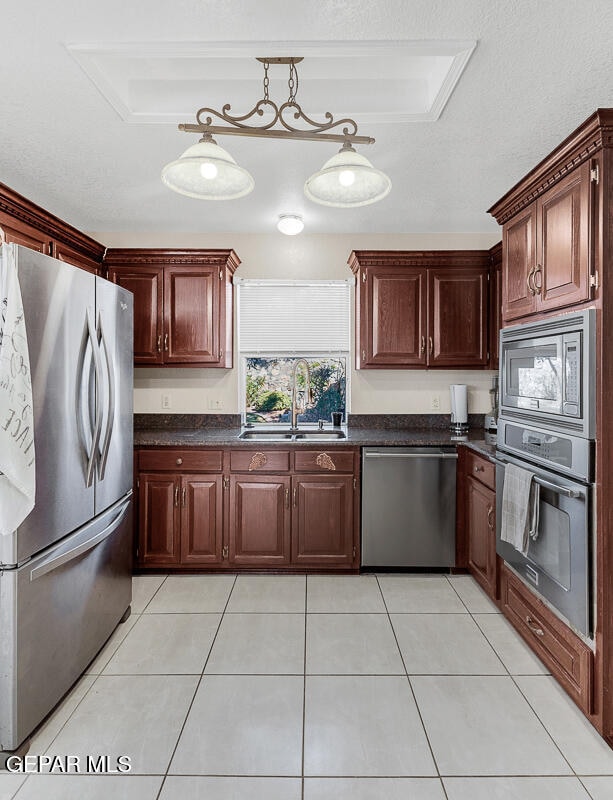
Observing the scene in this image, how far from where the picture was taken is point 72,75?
1.84 metres

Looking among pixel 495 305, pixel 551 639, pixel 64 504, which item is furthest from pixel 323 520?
pixel 495 305

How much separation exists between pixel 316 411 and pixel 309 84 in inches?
95.1

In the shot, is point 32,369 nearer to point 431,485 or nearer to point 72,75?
point 72,75

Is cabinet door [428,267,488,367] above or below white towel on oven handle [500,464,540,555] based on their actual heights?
above

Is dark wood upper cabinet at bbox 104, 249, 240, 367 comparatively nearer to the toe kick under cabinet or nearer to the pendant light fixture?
the toe kick under cabinet

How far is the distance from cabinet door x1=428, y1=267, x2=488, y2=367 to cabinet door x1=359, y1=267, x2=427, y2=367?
8cm

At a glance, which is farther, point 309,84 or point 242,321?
point 242,321

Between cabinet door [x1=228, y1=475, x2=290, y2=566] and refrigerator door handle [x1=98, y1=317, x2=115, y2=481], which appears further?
cabinet door [x1=228, y1=475, x2=290, y2=566]

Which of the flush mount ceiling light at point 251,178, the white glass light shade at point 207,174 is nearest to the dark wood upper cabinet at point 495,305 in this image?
the flush mount ceiling light at point 251,178

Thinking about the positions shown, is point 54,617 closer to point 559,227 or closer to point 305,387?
point 305,387

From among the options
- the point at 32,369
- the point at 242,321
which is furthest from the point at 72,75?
the point at 242,321

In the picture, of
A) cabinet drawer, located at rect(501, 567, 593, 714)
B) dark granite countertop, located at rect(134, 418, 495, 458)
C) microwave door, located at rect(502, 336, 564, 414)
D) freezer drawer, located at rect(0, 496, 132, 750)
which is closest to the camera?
freezer drawer, located at rect(0, 496, 132, 750)

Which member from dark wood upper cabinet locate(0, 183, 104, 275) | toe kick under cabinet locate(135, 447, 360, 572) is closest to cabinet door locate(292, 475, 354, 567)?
toe kick under cabinet locate(135, 447, 360, 572)

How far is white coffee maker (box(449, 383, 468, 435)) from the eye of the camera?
3.71m
